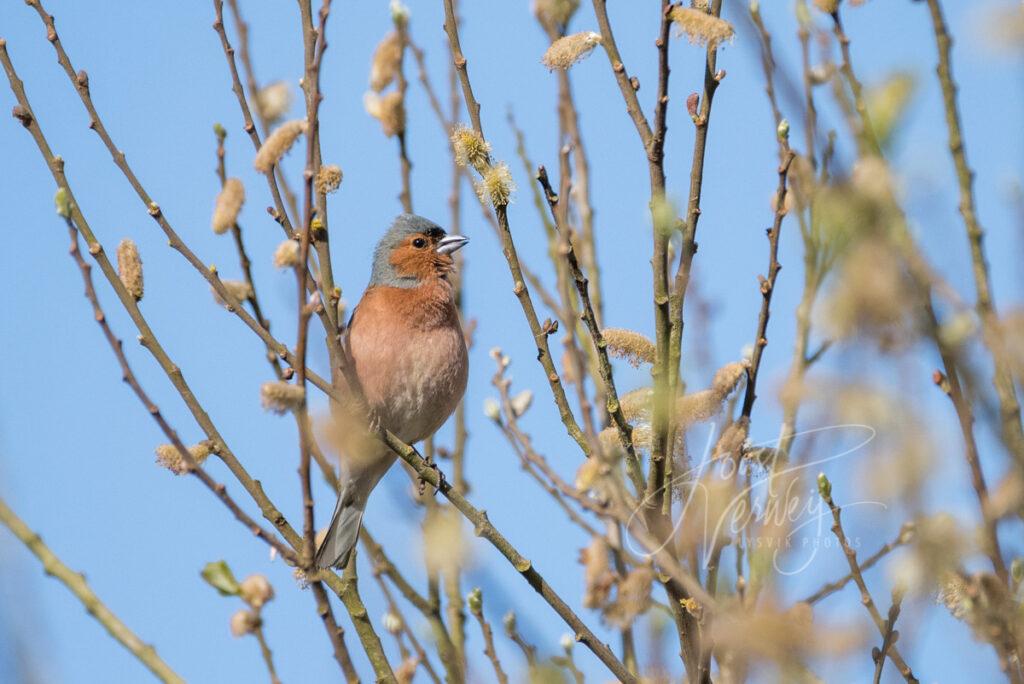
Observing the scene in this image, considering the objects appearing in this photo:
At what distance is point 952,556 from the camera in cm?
233

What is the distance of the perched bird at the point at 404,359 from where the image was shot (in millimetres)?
5988

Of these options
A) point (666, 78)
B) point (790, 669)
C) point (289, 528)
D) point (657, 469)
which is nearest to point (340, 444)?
point (289, 528)

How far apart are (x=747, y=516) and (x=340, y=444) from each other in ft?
4.69

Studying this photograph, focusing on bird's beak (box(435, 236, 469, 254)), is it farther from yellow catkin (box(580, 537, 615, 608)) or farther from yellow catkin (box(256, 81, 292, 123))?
yellow catkin (box(580, 537, 615, 608))

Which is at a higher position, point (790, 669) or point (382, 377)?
point (382, 377)

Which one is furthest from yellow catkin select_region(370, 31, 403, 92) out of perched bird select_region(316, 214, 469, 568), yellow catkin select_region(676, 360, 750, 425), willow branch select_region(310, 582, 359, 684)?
willow branch select_region(310, 582, 359, 684)

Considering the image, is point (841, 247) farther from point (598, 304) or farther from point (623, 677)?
point (598, 304)

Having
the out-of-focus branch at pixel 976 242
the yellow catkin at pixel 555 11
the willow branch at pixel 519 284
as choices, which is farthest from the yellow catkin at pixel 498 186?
the out-of-focus branch at pixel 976 242

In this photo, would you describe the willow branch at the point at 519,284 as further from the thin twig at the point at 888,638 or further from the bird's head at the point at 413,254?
the bird's head at the point at 413,254

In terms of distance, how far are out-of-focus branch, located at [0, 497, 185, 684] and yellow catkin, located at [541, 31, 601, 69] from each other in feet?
6.97

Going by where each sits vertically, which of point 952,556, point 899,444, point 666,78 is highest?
point 666,78

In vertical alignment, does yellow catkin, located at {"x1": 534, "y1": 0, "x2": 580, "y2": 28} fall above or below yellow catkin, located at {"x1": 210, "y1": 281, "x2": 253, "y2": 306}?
above

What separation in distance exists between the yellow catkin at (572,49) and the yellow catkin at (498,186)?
1.24ft

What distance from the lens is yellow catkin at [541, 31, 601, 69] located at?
3.68m
